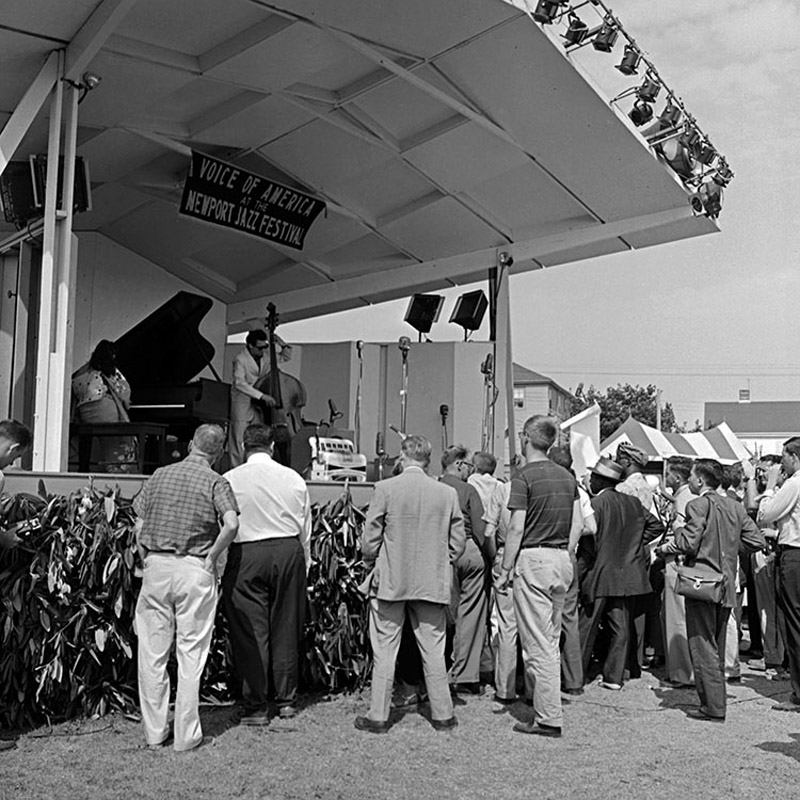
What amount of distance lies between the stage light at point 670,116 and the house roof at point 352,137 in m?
0.38

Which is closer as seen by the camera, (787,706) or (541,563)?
(541,563)

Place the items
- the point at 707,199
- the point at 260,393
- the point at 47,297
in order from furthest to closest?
the point at 707,199 < the point at 260,393 < the point at 47,297

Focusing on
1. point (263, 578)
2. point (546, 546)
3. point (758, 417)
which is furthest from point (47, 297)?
point (758, 417)

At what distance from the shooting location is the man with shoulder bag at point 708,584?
6117 mm

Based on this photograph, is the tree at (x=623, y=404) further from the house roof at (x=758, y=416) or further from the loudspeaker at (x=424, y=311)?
the loudspeaker at (x=424, y=311)

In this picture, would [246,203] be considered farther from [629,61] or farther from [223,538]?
[223,538]

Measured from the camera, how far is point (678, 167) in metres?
9.91

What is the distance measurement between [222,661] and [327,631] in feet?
2.37

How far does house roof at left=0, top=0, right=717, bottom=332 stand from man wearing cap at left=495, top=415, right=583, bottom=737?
151 inches

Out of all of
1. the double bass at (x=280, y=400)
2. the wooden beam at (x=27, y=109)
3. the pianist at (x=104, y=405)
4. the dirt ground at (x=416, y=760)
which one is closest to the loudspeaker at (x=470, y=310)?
the double bass at (x=280, y=400)

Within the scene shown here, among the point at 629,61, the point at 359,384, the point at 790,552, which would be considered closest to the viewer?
the point at 790,552

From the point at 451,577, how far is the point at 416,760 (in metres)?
1.25

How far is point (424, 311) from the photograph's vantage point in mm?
12984

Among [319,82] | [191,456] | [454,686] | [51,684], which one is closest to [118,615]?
[51,684]
